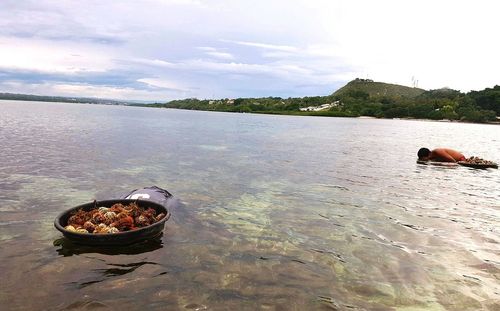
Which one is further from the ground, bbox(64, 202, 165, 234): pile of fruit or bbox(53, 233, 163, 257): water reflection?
bbox(64, 202, 165, 234): pile of fruit

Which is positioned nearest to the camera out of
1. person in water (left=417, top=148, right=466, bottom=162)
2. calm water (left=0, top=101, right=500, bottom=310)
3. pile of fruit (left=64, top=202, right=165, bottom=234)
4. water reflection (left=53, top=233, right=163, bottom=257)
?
calm water (left=0, top=101, right=500, bottom=310)

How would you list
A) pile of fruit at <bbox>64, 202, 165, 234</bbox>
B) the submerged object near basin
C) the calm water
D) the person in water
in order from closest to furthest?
the calm water
the submerged object near basin
pile of fruit at <bbox>64, 202, 165, 234</bbox>
the person in water

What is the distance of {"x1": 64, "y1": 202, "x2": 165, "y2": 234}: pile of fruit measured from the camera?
30.3 ft

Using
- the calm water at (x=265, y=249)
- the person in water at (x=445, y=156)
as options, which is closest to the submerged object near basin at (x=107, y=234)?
the calm water at (x=265, y=249)

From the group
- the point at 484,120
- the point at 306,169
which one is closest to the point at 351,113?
the point at 484,120

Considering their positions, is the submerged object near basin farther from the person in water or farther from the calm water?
the person in water

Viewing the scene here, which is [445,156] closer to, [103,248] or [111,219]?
[111,219]

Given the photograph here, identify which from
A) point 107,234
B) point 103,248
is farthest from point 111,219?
point 107,234

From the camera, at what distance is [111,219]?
9695 millimetres

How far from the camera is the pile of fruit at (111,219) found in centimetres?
923

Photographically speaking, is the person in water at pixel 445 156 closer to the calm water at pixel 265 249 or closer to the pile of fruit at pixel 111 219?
the calm water at pixel 265 249

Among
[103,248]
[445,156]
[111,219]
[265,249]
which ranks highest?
[111,219]

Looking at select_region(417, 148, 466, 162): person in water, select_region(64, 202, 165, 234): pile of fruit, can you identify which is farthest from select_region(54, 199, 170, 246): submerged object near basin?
select_region(417, 148, 466, 162): person in water

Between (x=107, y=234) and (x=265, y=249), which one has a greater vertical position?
(x=107, y=234)
